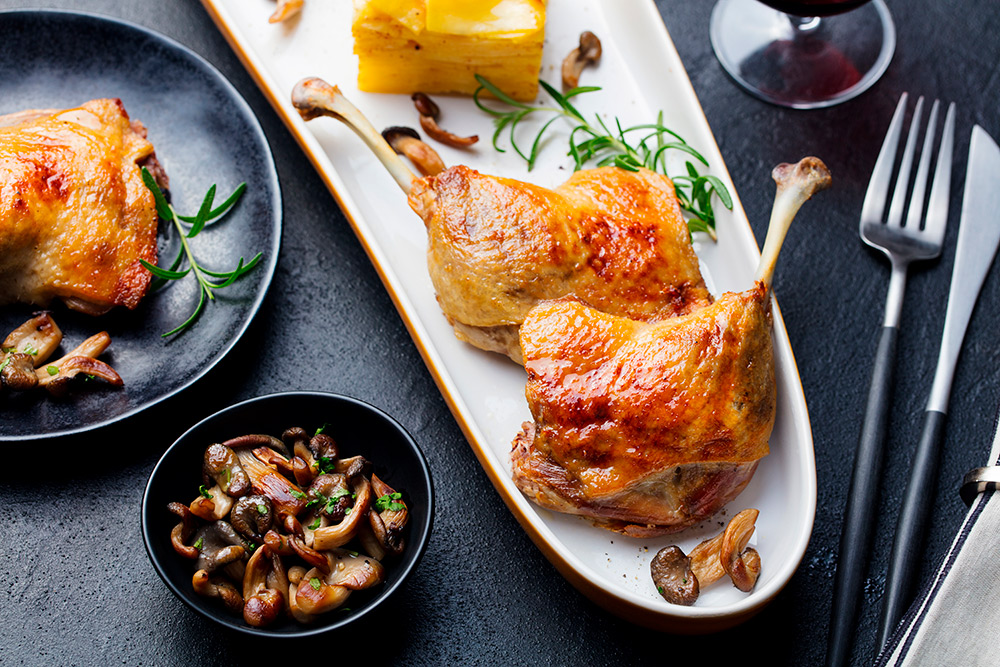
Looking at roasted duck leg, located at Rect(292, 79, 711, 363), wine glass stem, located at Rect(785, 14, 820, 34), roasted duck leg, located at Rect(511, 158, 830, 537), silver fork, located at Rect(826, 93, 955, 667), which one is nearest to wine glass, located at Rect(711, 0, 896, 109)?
wine glass stem, located at Rect(785, 14, 820, 34)

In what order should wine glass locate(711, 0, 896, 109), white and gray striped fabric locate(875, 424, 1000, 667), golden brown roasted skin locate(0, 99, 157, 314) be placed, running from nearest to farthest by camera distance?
white and gray striped fabric locate(875, 424, 1000, 667), golden brown roasted skin locate(0, 99, 157, 314), wine glass locate(711, 0, 896, 109)

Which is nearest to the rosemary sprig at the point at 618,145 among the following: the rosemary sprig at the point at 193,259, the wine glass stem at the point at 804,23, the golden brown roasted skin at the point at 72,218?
the wine glass stem at the point at 804,23

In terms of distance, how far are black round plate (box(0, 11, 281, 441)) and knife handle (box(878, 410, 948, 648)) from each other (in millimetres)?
1873

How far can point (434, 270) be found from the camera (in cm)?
239

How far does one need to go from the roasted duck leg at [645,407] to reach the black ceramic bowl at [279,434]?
292 millimetres

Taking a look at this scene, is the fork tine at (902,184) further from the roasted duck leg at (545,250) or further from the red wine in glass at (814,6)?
the roasted duck leg at (545,250)

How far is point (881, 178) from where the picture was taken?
2.86m

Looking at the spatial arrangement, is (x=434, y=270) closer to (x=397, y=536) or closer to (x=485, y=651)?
(x=397, y=536)

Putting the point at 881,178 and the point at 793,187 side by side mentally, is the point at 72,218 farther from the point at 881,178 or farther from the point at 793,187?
the point at 881,178

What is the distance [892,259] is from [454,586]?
1.68 m

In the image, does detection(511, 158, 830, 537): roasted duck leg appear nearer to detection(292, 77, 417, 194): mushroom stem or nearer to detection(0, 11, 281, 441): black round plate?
detection(292, 77, 417, 194): mushroom stem

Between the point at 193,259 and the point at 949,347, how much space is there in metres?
2.23

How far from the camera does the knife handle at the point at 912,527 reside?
2367 millimetres

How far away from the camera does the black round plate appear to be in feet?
7.95
